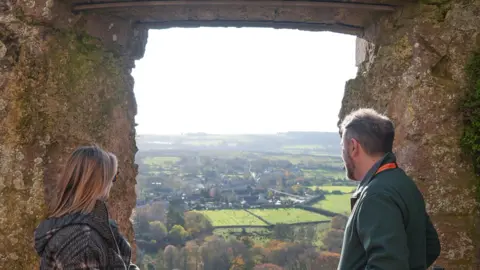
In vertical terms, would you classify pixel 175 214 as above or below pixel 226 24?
below

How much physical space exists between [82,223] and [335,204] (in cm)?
532

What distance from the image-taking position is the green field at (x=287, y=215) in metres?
6.35

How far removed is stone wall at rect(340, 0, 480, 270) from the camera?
318 cm

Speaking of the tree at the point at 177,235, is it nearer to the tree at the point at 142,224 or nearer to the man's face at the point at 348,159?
the tree at the point at 142,224

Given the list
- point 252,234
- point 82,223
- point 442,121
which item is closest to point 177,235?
point 252,234

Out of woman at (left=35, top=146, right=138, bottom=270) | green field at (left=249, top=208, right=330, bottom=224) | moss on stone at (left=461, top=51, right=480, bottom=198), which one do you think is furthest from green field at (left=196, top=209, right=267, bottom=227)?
woman at (left=35, top=146, right=138, bottom=270)

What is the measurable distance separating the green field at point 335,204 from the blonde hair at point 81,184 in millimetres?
4654

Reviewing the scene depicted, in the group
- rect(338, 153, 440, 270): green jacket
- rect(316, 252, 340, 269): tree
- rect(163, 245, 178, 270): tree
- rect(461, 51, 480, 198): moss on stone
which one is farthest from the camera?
rect(163, 245, 178, 270): tree

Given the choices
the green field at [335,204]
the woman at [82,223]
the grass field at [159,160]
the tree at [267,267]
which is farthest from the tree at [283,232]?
the woman at [82,223]

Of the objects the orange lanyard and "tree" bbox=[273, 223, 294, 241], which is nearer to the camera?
the orange lanyard

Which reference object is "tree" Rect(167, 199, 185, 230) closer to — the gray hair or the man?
the man

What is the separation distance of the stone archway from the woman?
1440 millimetres

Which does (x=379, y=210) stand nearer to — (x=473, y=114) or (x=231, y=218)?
(x=473, y=114)

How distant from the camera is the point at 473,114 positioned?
124 inches
